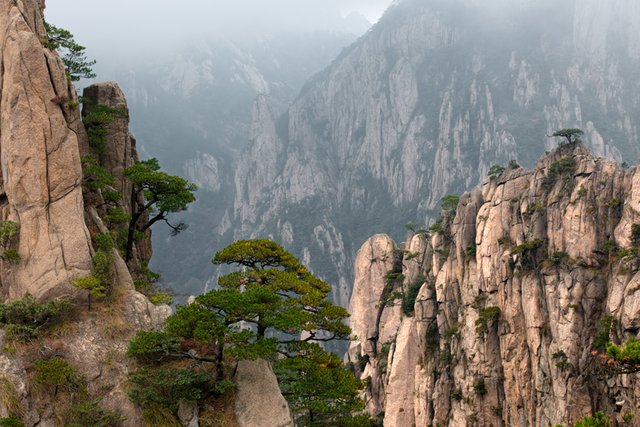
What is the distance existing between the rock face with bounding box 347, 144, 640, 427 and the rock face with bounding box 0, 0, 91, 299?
131 ft

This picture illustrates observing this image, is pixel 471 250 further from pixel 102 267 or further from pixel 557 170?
pixel 102 267

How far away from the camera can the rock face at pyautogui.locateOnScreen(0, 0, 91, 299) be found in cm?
2038

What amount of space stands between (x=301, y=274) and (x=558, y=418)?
39.1 metres

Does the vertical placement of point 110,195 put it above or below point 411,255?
below

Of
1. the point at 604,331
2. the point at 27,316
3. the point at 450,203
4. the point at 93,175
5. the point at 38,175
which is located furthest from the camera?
the point at 450,203

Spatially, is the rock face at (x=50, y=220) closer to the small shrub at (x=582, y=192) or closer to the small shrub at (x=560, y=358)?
the small shrub at (x=560, y=358)

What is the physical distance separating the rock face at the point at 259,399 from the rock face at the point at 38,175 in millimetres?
7068

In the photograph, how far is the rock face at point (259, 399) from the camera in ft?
60.1

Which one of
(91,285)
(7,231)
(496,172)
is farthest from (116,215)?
(496,172)

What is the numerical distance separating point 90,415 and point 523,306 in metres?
48.1

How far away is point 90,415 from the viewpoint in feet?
56.4

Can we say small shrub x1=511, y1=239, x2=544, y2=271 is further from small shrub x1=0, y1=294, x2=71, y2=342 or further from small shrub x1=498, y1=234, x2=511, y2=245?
small shrub x1=0, y1=294, x2=71, y2=342

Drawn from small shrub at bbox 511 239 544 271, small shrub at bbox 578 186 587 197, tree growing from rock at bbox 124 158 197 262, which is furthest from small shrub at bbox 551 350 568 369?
tree growing from rock at bbox 124 158 197 262

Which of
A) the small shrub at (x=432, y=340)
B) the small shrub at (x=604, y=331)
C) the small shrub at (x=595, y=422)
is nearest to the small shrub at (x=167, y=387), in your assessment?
the small shrub at (x=595, y=422)
